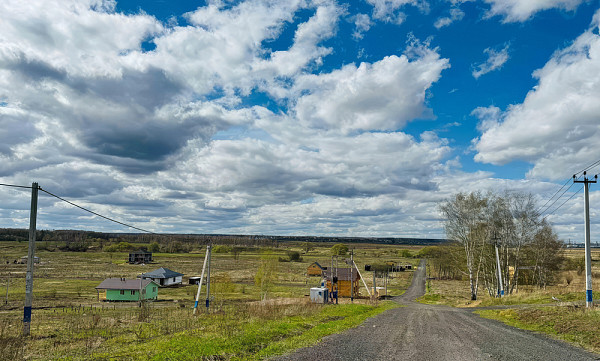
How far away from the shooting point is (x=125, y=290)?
57.3 m

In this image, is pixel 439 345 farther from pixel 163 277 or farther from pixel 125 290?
pixel 163 277

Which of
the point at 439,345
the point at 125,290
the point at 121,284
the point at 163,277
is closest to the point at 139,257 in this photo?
the point at 163,277

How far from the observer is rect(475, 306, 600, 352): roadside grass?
48.7ft

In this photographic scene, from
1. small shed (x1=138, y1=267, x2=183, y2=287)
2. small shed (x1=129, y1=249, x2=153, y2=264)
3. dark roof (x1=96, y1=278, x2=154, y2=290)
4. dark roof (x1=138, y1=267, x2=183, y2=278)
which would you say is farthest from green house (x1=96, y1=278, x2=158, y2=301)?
small shed (x1=129, y1=249, x2=153, y2=264)

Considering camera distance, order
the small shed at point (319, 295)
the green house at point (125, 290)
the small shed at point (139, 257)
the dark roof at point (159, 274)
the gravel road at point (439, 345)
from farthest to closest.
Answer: the small shed at point (139, 257)
the dark roof at point (159, 274)
the green house at point (125, 290)
the small shed at point (319, 295)
the gravel road at point (439, 345)

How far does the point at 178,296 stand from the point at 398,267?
7132cm

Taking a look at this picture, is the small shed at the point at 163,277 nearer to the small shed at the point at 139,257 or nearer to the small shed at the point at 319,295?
the small shed at the point at 319,295

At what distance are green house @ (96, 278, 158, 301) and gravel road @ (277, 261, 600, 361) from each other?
1838 inches

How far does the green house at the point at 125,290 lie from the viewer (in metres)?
56.5

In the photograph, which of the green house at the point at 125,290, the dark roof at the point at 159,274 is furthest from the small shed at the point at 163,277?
the green house at the point at 125,290

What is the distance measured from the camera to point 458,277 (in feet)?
283

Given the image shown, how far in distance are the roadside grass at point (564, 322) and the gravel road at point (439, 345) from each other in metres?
0.78

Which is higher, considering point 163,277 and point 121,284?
point 121,284

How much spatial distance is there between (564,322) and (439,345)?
8249mm
